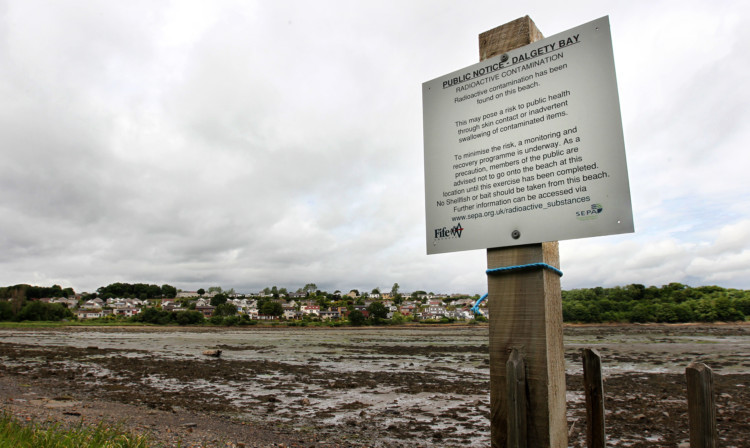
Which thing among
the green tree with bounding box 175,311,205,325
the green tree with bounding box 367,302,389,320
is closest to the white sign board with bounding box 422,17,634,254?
the green tree with bounding box 367,302,389,320

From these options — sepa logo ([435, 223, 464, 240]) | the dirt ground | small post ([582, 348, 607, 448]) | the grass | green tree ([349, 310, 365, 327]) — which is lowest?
green tree ([349, 310, 365, 327])

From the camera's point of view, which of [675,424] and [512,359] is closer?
[512,359]

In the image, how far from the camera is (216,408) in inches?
549

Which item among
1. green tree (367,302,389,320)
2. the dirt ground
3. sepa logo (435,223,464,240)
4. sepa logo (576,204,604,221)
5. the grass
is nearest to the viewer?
sepa logo (576,204,604,221)

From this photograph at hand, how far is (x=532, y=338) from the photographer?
2506 millimetres

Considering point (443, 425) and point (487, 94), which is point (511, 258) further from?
point (443, 425)

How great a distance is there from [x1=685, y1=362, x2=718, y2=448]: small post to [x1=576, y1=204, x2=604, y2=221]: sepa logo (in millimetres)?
847

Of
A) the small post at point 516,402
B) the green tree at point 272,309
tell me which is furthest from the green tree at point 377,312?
the small post at point 516,402

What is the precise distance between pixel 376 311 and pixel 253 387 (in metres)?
121

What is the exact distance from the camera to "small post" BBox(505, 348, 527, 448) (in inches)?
94.1

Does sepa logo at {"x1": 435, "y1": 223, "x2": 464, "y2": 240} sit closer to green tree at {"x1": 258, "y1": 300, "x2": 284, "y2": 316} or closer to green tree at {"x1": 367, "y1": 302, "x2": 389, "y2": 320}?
green tree at {"x1": 367, "y1": 302, "x2": 389, "y2": 320}

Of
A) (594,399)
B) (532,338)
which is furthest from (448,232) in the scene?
(594,399)

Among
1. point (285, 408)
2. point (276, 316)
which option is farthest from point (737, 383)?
point (276, 316)

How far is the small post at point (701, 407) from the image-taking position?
1.99 meters
